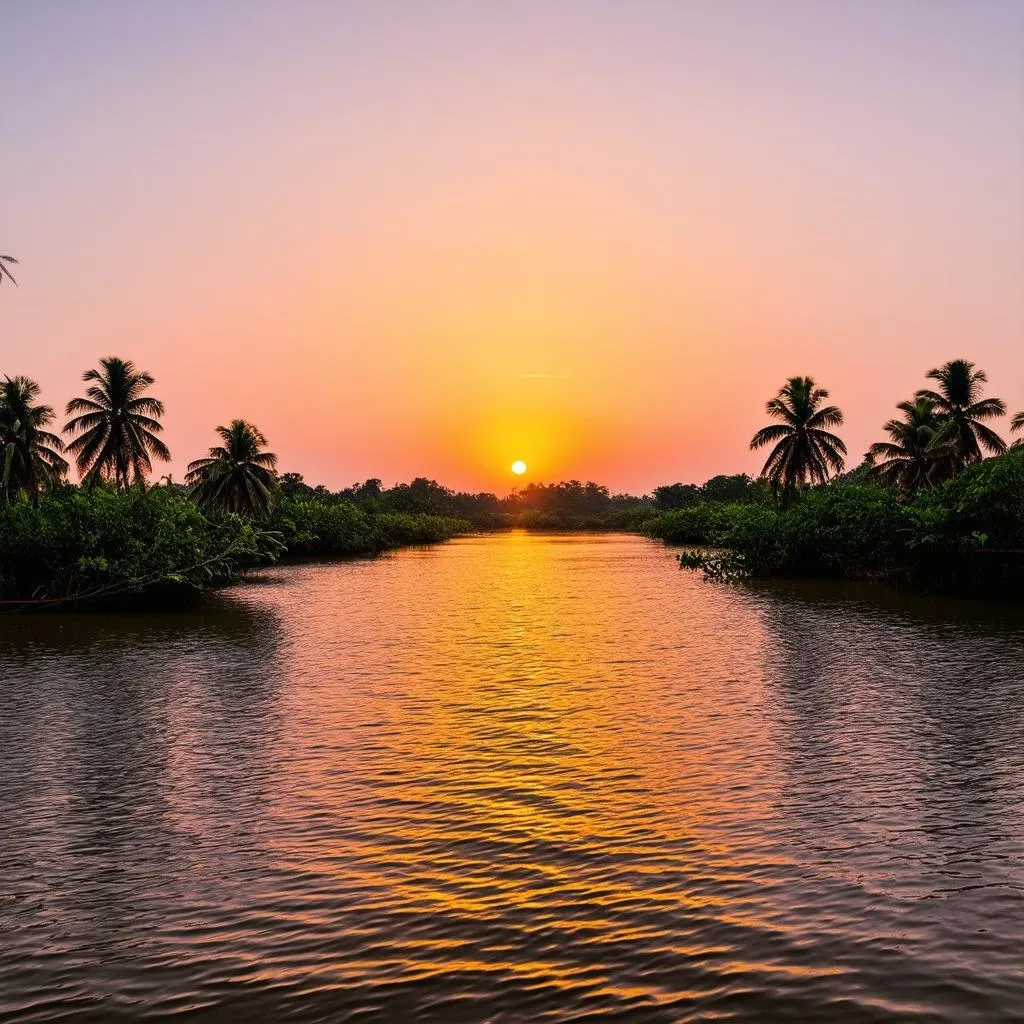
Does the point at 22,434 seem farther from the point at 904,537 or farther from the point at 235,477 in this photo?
the point at 904,537

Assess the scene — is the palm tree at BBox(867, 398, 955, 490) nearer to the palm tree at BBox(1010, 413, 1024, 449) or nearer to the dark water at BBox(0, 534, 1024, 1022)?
the palm tree at BBox(1010, 413, 1024, 449)

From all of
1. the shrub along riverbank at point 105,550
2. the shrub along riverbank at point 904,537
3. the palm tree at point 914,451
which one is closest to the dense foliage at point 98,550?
the shrub along riverbank at point 105,550

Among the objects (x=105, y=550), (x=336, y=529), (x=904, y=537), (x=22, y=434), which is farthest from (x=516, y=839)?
(x=336, y=529)

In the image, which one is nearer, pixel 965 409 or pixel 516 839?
pixel 516 839

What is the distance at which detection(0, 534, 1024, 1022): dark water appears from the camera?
292 inches

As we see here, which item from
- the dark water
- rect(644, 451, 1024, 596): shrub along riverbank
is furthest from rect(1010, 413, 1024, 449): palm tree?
the dark water

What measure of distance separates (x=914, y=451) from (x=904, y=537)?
Answer: 25991mm

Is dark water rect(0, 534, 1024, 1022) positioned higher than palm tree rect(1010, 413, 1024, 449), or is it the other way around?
palm tree rect(1010, 413, 1024, 449)

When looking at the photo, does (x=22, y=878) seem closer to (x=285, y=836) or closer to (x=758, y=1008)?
(x=285, y=836)

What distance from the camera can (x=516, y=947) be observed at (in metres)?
8.04

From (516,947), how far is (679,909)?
63.5 inches

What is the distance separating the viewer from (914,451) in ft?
219

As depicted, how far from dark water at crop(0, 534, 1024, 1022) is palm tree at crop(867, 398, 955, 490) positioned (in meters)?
44.4

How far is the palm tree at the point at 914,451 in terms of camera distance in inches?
2574
